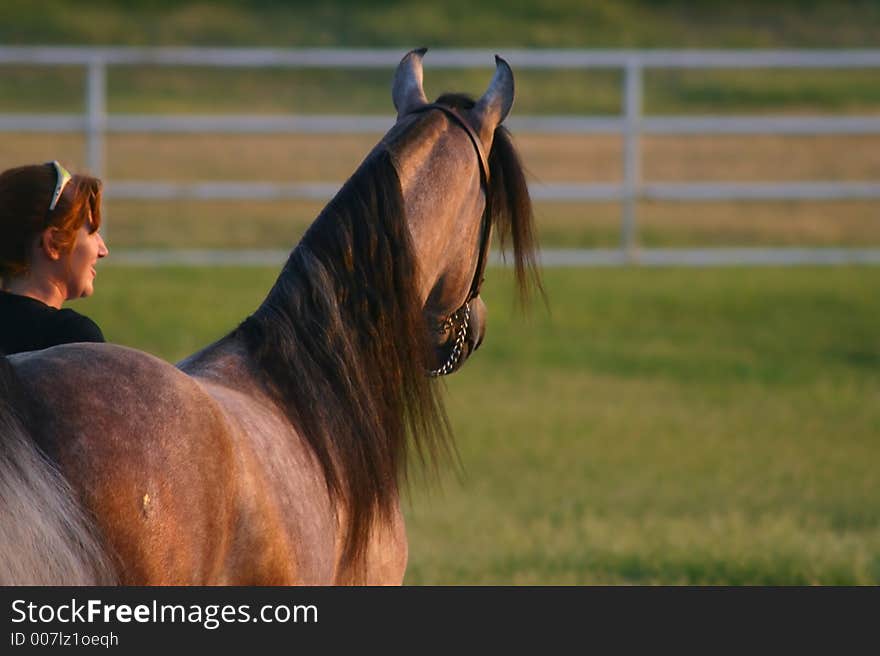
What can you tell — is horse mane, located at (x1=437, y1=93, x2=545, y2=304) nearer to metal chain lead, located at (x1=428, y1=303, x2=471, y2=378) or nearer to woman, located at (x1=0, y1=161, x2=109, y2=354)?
metal chain lead, located at (x1=428, y1=303, x2=471, y2=378)

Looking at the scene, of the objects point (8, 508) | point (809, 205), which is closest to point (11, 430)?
point (8, 508)

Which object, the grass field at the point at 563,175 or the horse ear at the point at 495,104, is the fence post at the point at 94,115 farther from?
the horse ear at the point at 495,104

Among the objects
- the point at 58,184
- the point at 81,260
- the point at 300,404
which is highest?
the point at 58,184

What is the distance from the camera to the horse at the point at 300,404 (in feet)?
7.23

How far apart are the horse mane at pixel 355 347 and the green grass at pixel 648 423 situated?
1.19 metres

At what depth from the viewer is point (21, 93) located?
23.1 meters

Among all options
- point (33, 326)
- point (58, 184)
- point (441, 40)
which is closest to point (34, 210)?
point (58, 184)

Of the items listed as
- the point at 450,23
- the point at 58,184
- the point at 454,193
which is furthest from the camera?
the point at 450,23

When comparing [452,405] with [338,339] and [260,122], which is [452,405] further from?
[338,339]

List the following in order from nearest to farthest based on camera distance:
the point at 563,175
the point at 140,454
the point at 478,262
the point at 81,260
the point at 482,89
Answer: the point at 140,454 → the point at 81,260 → the point at 478,262 → the point at 563,175 → the point at 482,89

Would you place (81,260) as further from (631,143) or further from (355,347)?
(631,143)

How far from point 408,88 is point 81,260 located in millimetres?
870

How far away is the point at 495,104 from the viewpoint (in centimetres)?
327

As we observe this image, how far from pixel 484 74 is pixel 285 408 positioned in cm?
2139
